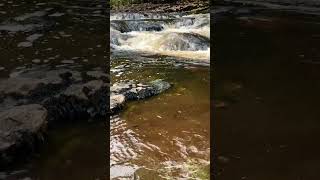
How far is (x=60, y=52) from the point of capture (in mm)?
8289

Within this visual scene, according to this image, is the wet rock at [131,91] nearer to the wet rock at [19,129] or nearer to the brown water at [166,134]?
the brown water at [166,134]

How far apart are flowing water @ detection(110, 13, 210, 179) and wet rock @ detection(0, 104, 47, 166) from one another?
0.84 metres

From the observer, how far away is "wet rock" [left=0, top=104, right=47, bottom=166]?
14.5 feet

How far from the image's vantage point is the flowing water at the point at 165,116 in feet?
14.6

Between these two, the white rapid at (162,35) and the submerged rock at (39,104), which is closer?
the submerged rock at (39,104)
